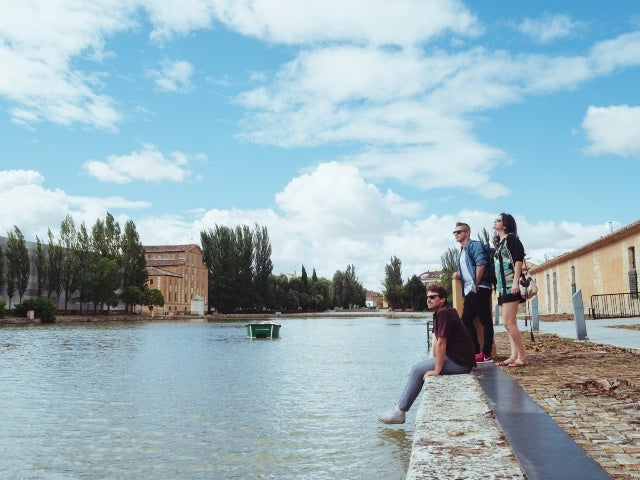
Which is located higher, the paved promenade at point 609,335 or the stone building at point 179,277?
the stone building at point 179,277

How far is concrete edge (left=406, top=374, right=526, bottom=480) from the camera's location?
284 cm

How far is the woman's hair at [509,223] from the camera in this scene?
24.6ft

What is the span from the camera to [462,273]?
803 cm

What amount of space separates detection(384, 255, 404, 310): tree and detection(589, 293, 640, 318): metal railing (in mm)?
73411

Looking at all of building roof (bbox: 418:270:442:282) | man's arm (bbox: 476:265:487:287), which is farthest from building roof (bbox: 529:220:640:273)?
building roof (bbox: 418:270:442:282)

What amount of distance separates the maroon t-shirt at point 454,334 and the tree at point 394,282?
319 feet

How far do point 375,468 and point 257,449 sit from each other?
5.08 feet

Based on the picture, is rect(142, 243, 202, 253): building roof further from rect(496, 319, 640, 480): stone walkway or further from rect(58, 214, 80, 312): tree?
rect(496, 319, 640, 480): stone walkway

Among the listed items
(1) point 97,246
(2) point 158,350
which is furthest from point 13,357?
(1) point 97,246

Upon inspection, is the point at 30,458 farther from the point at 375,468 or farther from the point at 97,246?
the point at 97,246

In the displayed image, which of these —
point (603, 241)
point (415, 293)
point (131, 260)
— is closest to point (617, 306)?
point (603, 241)

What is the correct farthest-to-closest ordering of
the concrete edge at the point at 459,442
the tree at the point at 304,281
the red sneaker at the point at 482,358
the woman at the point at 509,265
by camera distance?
1. the tree at the point at 304,281
2. the red sneaker at the point at 482,358
3. the woman at the point at 509,265
4. the concrete edge at the point at 459,442

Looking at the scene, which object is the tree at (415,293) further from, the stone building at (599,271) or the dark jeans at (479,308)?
the dark jeans at (479,308)

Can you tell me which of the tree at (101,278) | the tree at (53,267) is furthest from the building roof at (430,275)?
the tree at (53,267)
